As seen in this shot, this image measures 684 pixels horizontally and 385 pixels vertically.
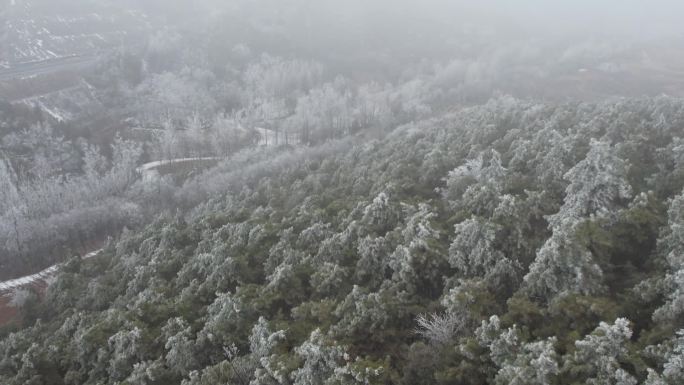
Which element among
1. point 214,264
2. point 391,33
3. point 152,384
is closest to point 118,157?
point 214,264

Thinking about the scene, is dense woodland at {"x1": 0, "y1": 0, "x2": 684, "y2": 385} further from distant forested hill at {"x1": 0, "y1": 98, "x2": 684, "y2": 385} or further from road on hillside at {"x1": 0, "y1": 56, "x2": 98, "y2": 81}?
road on hillside at {"x1": 0, "y1": 56, "x2": 98, "y2": 81}

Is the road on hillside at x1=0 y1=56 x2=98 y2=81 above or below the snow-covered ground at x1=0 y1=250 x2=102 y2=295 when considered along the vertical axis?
above

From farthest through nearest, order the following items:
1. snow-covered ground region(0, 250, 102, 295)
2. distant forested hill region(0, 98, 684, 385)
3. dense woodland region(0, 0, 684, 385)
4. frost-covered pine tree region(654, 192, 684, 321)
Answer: snow-covered ground region(0, 250, 102, 295) < dense woodland region(0, 0, 684, 385) < distant forested hill region(0, 98, 684, 385) < frost-covered pine tree region(654, 192, 684, 321)

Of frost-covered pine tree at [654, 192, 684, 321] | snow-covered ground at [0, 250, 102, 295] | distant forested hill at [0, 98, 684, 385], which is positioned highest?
frost-covered pine tree at [654, 192, 684, 321]

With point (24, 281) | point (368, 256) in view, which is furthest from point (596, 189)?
point (24, 281)

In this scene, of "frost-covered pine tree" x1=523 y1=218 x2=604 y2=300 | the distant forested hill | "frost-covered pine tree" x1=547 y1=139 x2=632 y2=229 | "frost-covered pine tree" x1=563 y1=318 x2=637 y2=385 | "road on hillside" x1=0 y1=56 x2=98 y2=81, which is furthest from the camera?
"road on hillside" x1=0 y1=56 x2=98 y2=81

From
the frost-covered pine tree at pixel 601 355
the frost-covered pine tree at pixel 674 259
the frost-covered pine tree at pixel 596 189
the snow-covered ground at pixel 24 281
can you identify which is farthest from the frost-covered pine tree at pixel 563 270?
the snow-covered ground at pixel 24 281

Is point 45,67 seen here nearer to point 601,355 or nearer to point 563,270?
point 563,270

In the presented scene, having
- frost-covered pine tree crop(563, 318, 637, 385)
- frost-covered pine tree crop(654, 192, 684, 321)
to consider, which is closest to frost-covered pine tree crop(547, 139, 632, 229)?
frost-covered pine tree crop(654, 192, 684, 321)

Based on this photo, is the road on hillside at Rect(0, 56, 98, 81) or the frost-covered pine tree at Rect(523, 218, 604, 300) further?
the road on hillside at Rect(0, 56, 98, 81)
